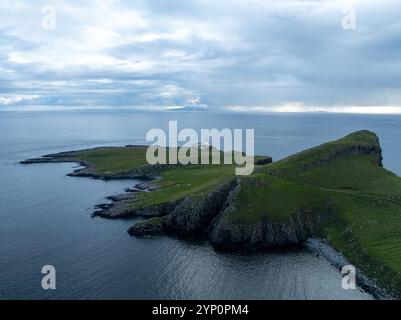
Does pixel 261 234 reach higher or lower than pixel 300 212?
lower

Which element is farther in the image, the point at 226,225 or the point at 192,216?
the point at 192,216

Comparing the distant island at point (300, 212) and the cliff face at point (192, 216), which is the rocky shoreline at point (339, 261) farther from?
the cliff face at point (192, 216)

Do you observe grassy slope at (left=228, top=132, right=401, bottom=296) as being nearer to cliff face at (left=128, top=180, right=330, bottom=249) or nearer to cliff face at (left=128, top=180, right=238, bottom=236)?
cliff face at (left=128, top=180, right=330, bottom=249)

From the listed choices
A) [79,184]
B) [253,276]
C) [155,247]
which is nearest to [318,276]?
[253,276]

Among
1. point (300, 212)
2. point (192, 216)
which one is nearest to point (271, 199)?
point (300, 212)

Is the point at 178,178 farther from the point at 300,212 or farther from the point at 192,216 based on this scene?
the point at 300,212

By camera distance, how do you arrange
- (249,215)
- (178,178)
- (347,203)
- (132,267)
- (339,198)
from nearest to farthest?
(132,267) → (249,215) → (347,203) → (339,198) → (178,178)

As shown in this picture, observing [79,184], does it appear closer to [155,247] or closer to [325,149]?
[155,247]
